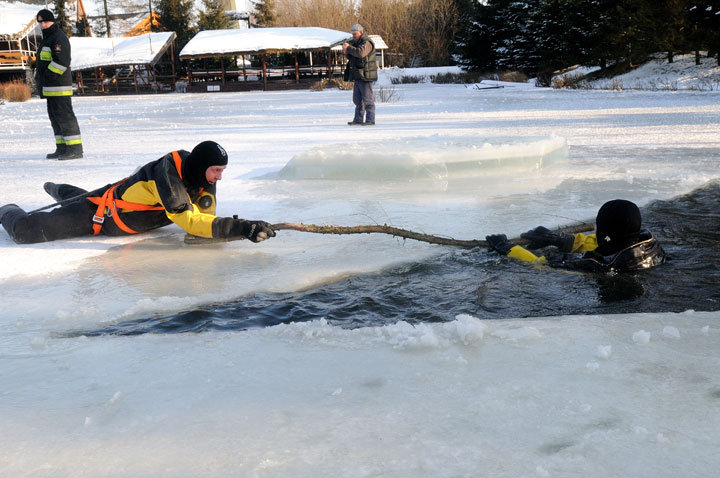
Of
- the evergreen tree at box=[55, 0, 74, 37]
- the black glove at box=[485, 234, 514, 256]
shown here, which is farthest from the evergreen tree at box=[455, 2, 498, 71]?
the black glove at box=[485, 234, 514, 256]

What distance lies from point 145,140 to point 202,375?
8628 mm

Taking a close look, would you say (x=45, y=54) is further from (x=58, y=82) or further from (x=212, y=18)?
(x=212, y=18)

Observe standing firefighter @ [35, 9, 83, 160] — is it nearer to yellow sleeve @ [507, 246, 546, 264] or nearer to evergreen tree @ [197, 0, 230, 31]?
yellow sleeve @ [507, 246, 546, 264]

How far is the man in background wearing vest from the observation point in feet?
36.6

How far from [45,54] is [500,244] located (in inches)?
251

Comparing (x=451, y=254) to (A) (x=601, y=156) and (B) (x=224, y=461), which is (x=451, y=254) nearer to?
(B) (x=224, y=461)

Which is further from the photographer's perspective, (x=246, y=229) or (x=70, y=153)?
(x=70, y=153)

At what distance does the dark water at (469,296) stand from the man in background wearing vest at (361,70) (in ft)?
25.2

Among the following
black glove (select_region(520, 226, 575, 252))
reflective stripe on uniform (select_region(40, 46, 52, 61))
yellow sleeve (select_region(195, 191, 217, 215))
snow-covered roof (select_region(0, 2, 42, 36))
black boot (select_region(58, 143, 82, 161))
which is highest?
snow-covered roof (select_region(0, 2, 42, 36))

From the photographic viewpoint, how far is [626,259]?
3.56 metres

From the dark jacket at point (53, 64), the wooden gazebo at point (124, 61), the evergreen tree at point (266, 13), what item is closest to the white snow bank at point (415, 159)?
the dark jacket at point (53, 64)

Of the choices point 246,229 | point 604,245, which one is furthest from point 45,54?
point 604,245

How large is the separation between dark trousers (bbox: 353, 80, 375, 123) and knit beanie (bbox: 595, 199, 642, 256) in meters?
8.36

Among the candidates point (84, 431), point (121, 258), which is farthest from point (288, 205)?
point (84, 431)
